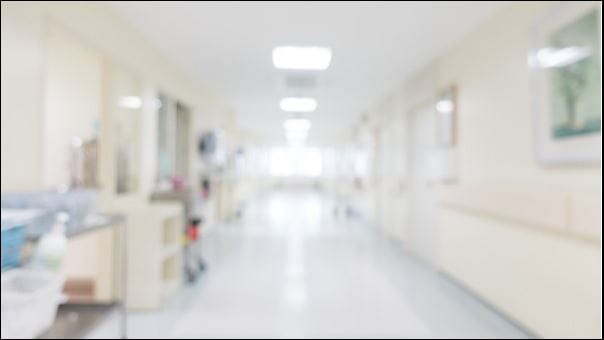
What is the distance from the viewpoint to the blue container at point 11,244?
1803 mm

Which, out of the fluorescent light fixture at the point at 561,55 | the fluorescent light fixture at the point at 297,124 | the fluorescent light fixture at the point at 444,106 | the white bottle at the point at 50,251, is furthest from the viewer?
the fluorescent light fixture at the point at 297,124

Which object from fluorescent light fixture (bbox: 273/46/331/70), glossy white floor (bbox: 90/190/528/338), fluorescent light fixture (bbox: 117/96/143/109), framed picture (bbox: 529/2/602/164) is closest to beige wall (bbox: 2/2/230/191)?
fluorescent light fixture (bbox: 117/96/143/109)

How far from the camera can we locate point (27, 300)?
1.82m

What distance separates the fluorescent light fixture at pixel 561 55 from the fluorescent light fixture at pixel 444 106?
1856 millimetres

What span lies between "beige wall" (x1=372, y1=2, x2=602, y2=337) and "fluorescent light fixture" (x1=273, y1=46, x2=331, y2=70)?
149 centimetres

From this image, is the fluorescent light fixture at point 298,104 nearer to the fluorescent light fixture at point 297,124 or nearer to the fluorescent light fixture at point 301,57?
the fluorescent light fixture at point 297,124

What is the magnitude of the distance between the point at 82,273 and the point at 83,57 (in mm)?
2175

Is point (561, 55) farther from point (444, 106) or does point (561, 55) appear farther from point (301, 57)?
point (301, 57)

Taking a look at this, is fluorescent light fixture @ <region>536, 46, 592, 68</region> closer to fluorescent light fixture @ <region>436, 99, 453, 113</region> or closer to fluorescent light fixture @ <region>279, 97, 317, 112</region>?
fluorescent light fixture @ <region>436, 99, 453, 113</region>

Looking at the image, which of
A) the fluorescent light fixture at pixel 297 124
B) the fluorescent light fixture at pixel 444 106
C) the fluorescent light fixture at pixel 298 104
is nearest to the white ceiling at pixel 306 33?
the fluorescent light fixture at pixel 444 106

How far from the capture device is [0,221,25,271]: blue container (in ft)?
5.92

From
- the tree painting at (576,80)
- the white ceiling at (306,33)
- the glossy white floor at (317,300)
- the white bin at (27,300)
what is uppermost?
the white ceiling at (306,33)

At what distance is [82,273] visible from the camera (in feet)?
14.1

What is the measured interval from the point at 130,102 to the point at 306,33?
2016 millimetres
